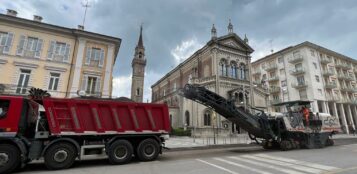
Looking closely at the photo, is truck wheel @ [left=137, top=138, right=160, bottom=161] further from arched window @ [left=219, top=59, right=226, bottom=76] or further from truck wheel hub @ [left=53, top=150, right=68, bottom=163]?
arched window @ [left=219, top=59, right=226, bottom=76]

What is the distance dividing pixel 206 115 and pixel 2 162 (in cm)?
2698

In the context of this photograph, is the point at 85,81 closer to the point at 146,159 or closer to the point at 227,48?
the point at 146,159

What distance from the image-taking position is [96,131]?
334 inches

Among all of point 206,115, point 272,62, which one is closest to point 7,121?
Result: point 206,115

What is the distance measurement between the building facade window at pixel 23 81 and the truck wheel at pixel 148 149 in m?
16.1

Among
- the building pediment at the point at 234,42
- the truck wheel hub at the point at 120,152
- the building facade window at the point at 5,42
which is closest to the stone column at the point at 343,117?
the building pediment at the point at 234,42

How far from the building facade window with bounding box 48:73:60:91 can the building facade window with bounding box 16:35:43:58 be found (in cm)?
243

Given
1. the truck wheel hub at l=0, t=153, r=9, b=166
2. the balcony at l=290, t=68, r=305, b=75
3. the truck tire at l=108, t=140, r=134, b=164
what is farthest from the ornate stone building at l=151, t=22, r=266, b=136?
the truck wheel hub at l=0, t=153, r=9, b=166

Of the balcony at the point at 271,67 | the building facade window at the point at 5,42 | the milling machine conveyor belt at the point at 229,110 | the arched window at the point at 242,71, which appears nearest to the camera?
the milling machine conveyor belt at the point at 229,110

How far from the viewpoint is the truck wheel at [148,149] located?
30.5 feet

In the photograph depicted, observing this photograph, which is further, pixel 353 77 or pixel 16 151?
pixel 353 77

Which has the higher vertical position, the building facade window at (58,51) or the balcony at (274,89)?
the balcony at (274,89)

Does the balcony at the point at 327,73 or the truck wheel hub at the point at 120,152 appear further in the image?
the balcony at the point at 327,73

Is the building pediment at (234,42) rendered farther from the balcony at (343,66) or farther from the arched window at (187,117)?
the balcony at (343,66)
